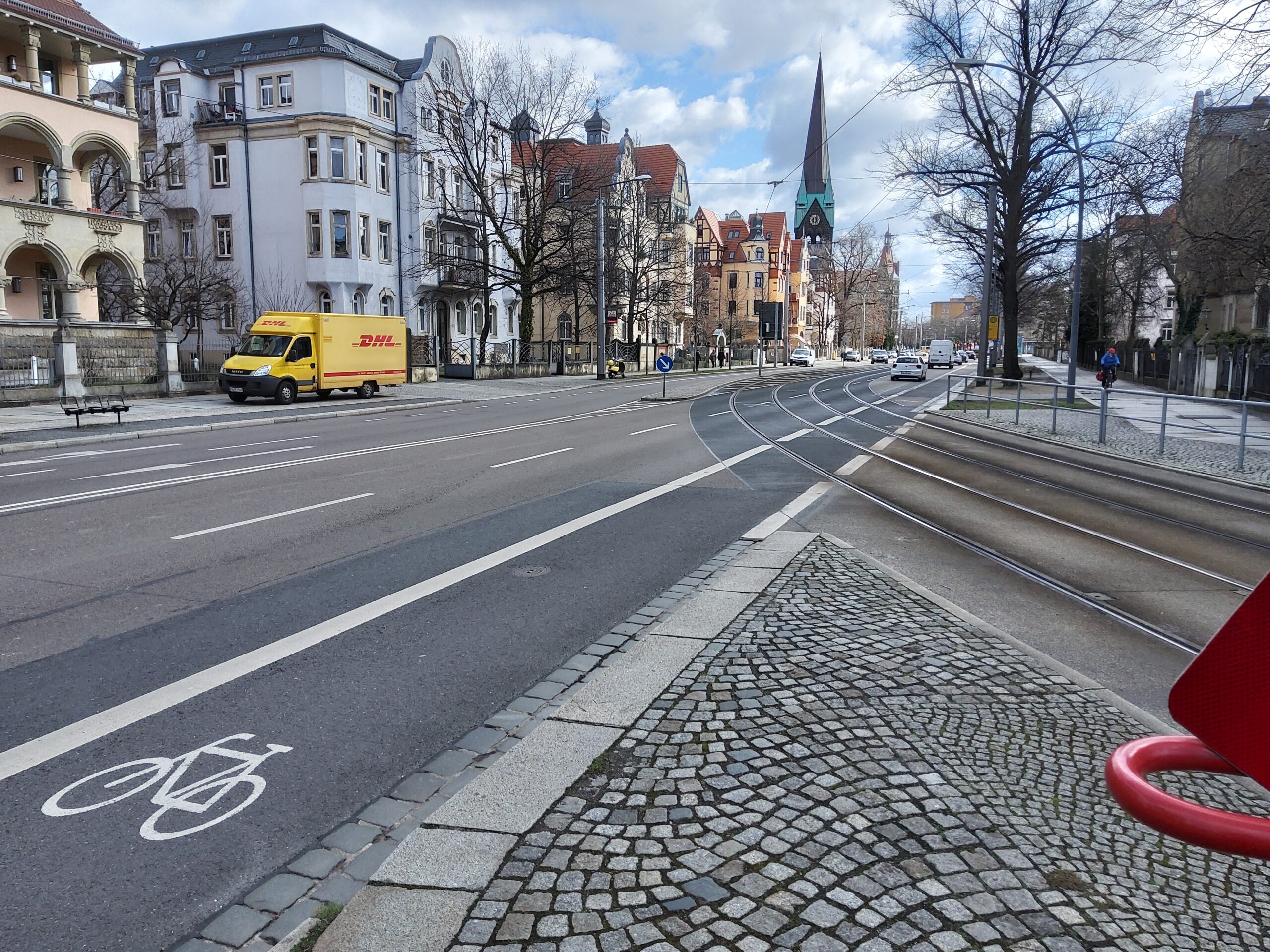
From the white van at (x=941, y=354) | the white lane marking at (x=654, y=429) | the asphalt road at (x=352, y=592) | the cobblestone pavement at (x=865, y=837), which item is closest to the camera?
the cobblestone pavement at (x=865, y=837)

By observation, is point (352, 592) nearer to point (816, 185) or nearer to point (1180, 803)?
point (1180, 803)

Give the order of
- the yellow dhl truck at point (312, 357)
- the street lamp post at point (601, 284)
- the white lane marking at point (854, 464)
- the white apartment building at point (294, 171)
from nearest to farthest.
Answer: the white lane marking at point (854, 464)
the yellow dhl truck at point (312, 357)
the white apartment building at point (294, 171)
the street lamp post at point (601, 284)

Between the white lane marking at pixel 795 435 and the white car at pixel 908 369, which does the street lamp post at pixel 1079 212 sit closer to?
the white lane marking at pixel 795 435

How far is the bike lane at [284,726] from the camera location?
10.5 feet

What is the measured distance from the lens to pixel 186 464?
570 inches

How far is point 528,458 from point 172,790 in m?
11.6

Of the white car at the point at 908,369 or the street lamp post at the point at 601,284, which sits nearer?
the street lamp post at the point at 601,284

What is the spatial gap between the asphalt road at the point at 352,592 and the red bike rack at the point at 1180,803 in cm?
285

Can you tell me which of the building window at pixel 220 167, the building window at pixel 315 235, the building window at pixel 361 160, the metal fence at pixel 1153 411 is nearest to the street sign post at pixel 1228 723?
the metal fence at pixel 1153 411

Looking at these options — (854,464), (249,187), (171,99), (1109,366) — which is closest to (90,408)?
(854,464)

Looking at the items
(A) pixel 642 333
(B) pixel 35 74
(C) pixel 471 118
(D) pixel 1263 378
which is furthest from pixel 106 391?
(A) pixel 642 333

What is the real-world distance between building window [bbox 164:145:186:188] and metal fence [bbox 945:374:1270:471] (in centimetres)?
3756

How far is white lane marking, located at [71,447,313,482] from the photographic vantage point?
13086 mm

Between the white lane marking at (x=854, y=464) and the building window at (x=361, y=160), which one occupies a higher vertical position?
the building window at (x=361, y=160)
